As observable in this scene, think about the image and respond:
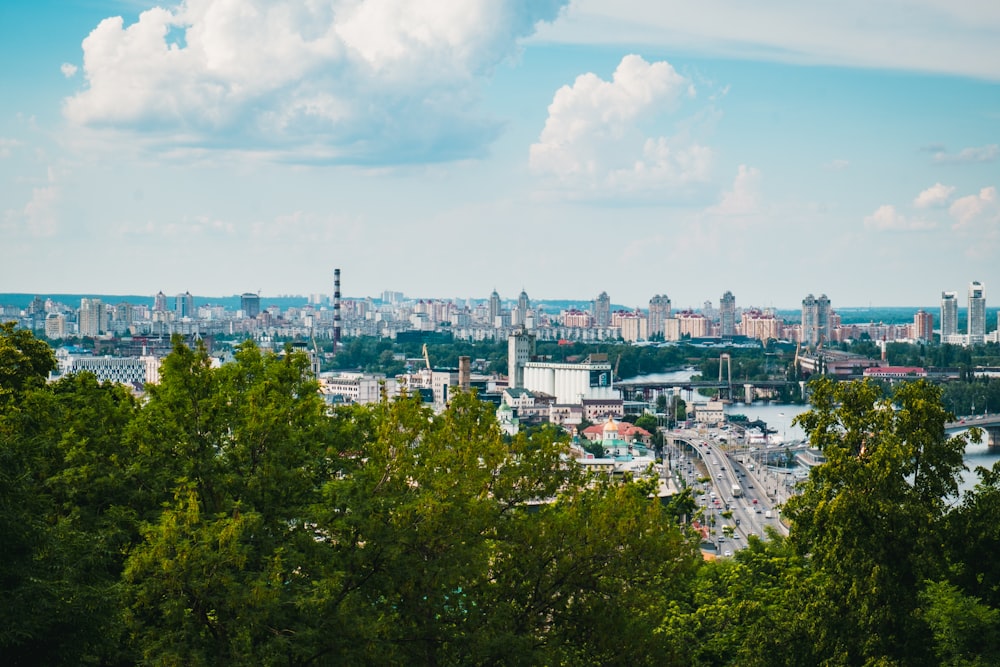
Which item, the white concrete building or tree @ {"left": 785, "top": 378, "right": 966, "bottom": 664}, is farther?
the white concrete building

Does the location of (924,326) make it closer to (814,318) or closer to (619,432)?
(814,318)

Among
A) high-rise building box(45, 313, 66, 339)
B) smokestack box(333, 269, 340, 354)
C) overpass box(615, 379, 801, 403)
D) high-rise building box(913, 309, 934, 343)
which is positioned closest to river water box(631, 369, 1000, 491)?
overpass box(615, 379, 801, 403)

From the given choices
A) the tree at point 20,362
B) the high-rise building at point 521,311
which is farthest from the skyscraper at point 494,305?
the tree at point 20,362

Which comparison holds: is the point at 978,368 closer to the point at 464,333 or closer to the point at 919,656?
the point at 464,333

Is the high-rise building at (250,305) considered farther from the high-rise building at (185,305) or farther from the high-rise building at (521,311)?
the high-rise building at (521,311)

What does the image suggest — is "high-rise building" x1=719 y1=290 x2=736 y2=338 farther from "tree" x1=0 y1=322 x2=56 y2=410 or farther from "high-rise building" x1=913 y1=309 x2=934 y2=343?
"tree" x1=0 y1=322 x2=56 y2=410

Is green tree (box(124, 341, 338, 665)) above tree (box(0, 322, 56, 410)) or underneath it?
underneath

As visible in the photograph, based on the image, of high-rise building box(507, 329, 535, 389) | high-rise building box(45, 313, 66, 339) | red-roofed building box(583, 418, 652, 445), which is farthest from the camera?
high-rise building box(45, 313, 66, 339)

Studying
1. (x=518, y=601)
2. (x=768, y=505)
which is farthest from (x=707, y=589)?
(x=768, y=505)
